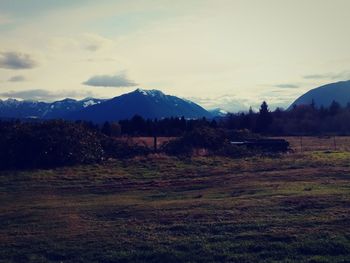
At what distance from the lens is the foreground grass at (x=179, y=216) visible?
37.4ft

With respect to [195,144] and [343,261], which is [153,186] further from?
[195,144]

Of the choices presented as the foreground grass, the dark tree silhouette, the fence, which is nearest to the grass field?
the foreground grass

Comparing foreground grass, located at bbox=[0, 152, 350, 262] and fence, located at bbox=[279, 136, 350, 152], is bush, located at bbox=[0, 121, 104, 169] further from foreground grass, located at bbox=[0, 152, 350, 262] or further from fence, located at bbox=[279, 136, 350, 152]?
fence, located at bbox=[279, 136, 350, 152]

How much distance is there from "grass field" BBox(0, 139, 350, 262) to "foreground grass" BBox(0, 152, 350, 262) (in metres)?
0.02

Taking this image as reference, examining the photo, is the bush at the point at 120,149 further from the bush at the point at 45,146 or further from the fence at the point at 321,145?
the fence at the point at 321,145

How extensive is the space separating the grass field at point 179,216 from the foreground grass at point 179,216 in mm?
25

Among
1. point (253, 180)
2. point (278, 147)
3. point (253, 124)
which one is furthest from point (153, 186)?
point (253, 124)

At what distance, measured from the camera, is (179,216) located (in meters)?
14.7

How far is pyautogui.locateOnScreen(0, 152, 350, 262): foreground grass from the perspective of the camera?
1140cm

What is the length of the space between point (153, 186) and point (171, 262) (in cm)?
1106

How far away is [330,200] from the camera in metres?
15.5

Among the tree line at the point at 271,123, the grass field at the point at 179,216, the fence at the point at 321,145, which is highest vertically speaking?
the tree line at the point at 271,123

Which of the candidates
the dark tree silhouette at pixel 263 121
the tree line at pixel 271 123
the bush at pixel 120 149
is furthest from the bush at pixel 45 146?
the dark tree silhouette at pixel 263 121

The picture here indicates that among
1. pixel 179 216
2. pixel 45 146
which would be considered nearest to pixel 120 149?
pixel 45 146
